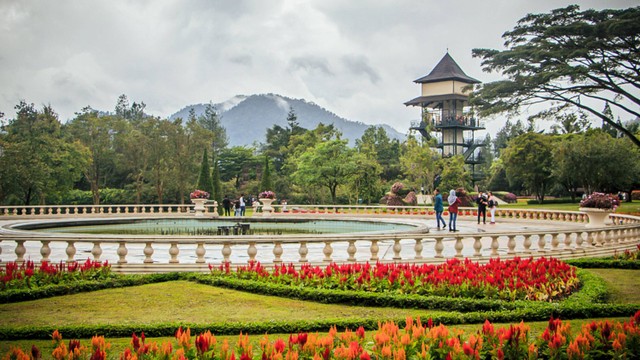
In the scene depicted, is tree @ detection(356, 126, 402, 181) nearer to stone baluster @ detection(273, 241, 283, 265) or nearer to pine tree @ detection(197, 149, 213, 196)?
pine tree @ detection(197, 149, 213, 196)

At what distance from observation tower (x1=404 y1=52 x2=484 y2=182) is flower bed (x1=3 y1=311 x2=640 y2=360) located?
6696cm

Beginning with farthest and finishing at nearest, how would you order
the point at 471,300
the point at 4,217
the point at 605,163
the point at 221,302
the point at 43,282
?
the point at 605,163, the point at 4,217, the point at 43,282, the point at 221,302, the point at 471,300

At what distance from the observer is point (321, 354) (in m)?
5.55

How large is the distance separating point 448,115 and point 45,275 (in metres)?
68.6

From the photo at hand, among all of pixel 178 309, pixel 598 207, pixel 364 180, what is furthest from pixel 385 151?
pixel 178 309

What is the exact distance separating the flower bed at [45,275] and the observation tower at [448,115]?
6288cm

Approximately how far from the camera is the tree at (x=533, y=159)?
5819cm

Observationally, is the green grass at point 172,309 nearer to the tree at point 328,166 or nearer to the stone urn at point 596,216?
the stone urn at point 596,216

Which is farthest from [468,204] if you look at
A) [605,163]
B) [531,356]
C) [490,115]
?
[531,356]

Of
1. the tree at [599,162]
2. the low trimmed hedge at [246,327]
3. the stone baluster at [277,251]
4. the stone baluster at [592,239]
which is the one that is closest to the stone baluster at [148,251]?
the stone baluster at [277,251]

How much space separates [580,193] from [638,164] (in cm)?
1603

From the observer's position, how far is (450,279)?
1026 cm

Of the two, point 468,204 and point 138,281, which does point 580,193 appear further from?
point 138,281

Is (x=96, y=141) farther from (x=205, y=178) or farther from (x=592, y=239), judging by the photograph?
(x=592, y=239)
